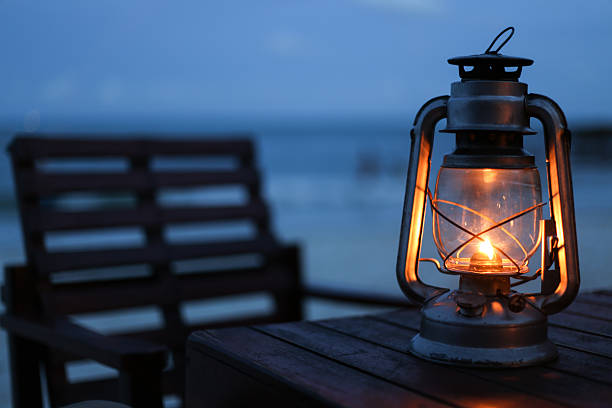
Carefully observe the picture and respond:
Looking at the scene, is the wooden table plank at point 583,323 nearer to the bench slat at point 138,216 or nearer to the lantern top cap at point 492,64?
the lantern top cap at point 492,64

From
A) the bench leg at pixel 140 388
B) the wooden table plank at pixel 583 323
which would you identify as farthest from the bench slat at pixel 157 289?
the wooden table plank at pixel 583 323

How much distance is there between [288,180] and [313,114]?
2917 centimetres

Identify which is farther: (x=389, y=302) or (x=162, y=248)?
(x=162, y=248)

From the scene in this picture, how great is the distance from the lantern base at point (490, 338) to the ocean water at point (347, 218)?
15 cm

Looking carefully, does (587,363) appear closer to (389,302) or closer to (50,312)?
(389,302)

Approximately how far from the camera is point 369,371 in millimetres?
944

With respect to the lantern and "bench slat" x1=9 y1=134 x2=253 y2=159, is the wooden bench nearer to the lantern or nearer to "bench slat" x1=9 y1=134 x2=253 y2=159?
"bench slat" x1=9 y1=134 x2=253 y2=159

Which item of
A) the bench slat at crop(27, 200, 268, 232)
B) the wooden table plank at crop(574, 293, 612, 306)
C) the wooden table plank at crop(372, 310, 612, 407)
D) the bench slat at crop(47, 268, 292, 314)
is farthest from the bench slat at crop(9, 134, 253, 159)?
the wooden table plank at crop(372, 310, 612, 407)

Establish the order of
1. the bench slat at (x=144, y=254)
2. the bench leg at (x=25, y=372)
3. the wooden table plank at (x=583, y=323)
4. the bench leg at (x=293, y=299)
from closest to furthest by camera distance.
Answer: the wooden table plank at (x=583, y=323) → the bench leg at (x=25, y=372) → the bench slat at (x=144, y=254) → the bench leg at (x=293, y=299)

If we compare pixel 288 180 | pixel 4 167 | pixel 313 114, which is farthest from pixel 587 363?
pixel 313 114

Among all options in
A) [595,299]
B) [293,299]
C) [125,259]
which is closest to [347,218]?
[293,299]

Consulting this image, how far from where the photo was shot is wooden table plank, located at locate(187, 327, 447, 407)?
0.83 m

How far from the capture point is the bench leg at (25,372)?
1779 mm

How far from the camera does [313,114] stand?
43406mm
